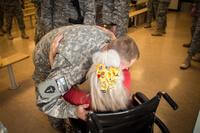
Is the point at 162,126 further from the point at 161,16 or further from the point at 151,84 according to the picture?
the point at 161,16

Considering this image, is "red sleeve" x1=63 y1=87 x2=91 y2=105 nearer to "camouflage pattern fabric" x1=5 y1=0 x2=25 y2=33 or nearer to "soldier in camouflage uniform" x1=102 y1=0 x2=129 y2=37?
"soldier in camouflage uniform" x1=102 y1=0 x2=129 y2=37

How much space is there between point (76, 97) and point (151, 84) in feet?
5.09

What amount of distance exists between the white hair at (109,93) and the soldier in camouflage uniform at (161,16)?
A: 338cm

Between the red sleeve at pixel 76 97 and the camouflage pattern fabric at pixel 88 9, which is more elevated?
the camouflage pattern fabric at pixel 88 9

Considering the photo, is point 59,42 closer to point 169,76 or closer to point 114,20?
point 114,20

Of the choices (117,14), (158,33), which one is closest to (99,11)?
(117,14)

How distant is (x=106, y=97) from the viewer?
1048mm

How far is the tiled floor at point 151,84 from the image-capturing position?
2049 mm

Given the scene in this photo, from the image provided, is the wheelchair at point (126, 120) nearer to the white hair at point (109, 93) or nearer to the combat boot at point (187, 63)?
the white hair at point (109, 93)

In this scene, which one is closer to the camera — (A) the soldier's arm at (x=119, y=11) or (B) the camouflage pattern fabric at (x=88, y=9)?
(B) the camouflage pattern fabric at (x=88, y=9)

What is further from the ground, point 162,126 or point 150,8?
point 150,8

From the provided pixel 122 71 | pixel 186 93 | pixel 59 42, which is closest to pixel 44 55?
pixel 59 42

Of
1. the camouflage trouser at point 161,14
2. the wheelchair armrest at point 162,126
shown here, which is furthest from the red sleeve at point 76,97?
the camouflage trouser at point 161,14

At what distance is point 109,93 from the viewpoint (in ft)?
3.41
